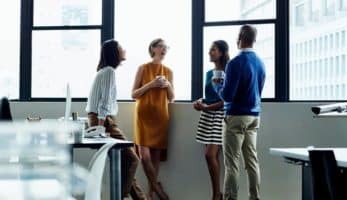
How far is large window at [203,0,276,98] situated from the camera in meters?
4.77

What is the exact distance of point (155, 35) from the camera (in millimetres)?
4957

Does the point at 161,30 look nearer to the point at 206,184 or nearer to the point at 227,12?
the point at 227,12

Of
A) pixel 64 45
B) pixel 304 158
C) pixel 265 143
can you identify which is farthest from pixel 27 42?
pixel 304 158

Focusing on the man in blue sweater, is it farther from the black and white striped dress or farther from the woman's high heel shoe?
the woman's high heel shoe

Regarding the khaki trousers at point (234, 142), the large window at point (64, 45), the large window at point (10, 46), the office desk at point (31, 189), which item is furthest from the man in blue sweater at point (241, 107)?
the office desk at point (31, 189)

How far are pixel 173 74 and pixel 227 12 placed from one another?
770 mm

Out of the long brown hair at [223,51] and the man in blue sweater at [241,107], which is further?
the long brown hair at [223,51]

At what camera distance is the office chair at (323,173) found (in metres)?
1.48

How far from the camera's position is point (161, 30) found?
496 centimetres

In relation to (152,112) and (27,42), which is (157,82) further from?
(27,42)

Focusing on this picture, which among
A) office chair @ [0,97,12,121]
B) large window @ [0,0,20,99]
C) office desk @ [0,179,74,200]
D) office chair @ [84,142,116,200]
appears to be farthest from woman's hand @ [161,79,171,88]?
office desk @ [0,179,74,200]

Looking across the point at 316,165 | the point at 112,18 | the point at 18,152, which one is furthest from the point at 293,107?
the point at 18,152

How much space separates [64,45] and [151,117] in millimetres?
1183

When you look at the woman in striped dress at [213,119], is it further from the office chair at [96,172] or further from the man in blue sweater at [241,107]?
the office chair at [96,172]
